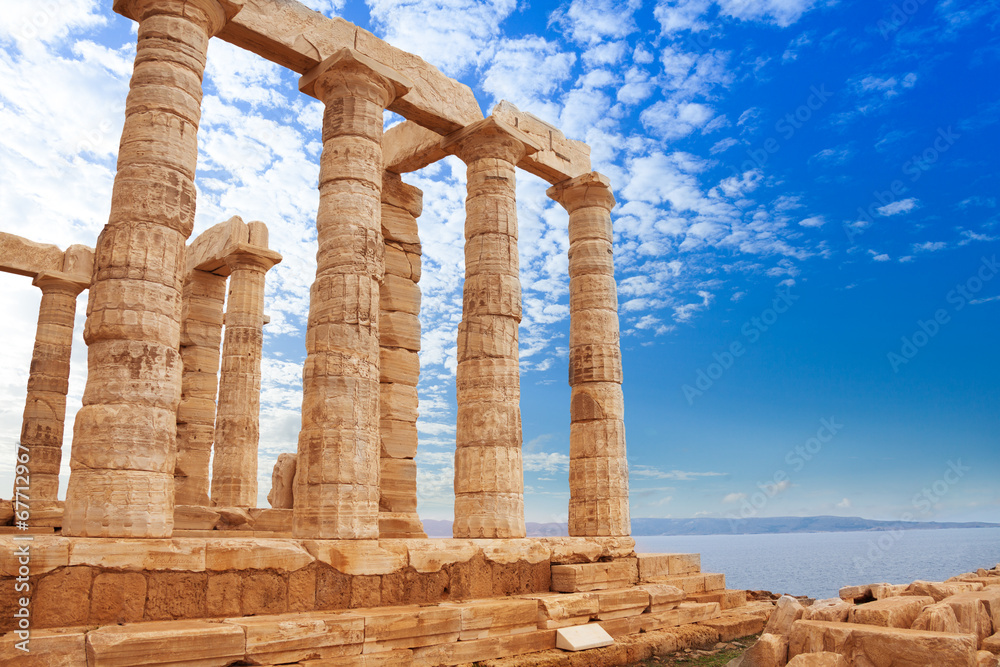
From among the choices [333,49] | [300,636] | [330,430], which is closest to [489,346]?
[330,430]

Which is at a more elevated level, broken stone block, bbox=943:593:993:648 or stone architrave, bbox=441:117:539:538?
stone architrave, bbox=441:117:539:538

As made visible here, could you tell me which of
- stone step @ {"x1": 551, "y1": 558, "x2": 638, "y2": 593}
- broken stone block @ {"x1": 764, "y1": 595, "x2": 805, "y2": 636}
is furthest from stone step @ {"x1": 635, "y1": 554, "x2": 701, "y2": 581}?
broken stone block @ {"x1": 764, "y1": 595, "x2": 805, "y2": 636}

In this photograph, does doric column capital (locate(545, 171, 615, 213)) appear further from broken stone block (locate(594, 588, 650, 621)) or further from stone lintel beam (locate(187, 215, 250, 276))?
broken stone block (locate(594, 588, 650, 621))

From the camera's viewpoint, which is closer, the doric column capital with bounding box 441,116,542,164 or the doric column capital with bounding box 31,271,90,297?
the doric column capital with bounding box 441,116,542,164

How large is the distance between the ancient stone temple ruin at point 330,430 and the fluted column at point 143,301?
0.03m

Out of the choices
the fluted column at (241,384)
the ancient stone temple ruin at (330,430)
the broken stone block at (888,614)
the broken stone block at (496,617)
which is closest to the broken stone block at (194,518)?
the ancient stone temple ruin at (330,430)

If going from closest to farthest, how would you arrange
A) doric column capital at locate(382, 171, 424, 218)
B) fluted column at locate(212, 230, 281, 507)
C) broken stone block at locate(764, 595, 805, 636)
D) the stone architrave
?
broken stone block at locate(764, 595, 805, 636), the stone architrave, doric column capital at locate(382, 171, 424, 218), fluted column at locate(212, 230, 281, 507)

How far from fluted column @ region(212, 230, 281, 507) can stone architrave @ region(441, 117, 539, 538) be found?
6.08 m

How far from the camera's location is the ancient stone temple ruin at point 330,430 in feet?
26.8

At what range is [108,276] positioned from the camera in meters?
8.84

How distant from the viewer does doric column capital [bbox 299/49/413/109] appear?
38.1ft

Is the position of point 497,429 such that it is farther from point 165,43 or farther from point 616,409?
point 165,43

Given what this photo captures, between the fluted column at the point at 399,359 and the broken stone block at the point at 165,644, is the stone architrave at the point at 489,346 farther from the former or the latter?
the broken stone block at the point at 165,644

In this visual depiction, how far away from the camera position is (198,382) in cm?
1744
